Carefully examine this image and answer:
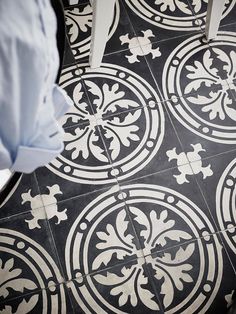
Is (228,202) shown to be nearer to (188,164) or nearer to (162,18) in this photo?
(188,164)

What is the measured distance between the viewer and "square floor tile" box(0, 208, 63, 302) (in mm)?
1122

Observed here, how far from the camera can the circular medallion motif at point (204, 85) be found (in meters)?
1.36

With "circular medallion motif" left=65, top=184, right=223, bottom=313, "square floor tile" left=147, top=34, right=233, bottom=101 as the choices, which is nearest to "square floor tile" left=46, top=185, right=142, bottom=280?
"circular medallion motif" left=65, top=184, right=223, bottom=313

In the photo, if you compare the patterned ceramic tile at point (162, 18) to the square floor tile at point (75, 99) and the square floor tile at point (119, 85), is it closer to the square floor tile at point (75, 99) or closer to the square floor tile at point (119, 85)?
the square floor tile at point (119, 85)

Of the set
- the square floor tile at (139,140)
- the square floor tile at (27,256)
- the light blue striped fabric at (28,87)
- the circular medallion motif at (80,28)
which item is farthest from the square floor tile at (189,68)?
the light blue striped fabric at (28,87)

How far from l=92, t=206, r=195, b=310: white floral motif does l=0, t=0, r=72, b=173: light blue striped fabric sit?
0.52m

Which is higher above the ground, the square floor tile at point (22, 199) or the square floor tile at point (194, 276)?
the square floor tile at point (22, 199)

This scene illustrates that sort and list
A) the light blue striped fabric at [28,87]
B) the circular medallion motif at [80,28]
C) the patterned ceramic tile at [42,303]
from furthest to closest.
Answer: the circular medallion motif at [80,28] < the patterned ceramic tile at [42,303] < the light blue striped fabric at [28,87]

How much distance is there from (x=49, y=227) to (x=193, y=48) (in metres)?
0.82

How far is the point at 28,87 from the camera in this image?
62 cm

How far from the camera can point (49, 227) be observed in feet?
3.90

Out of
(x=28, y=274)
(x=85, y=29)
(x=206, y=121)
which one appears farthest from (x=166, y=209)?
(x=85, y=29)

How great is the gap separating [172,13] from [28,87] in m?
1.05

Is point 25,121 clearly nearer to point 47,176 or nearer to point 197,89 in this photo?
point 47,176
